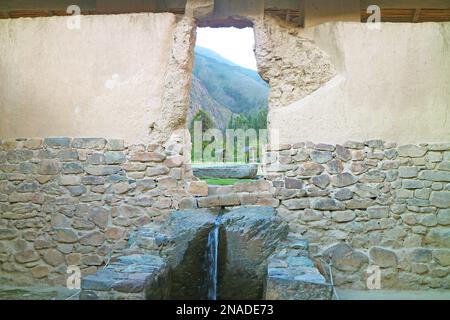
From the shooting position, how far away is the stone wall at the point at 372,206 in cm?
424

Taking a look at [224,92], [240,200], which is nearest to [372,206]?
[240,200]

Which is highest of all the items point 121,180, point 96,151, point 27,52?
point 27,52

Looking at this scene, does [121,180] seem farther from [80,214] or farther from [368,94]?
[368,94]

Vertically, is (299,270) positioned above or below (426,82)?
below

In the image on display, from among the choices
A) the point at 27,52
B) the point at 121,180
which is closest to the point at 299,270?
the point at 121,180

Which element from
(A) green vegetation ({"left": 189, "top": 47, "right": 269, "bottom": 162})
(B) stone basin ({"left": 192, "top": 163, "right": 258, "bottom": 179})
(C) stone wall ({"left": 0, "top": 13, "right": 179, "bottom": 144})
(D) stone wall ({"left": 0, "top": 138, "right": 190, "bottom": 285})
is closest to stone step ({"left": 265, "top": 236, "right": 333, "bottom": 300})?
(D) stone wall ({"left": 0, "top": 138, "right": 190, "bottom": 285})

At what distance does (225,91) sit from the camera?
3003 centimetres

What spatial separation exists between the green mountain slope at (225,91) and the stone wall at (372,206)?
18.3 m

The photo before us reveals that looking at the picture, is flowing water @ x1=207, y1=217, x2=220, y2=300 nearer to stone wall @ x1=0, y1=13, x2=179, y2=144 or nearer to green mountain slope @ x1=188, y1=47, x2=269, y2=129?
stone wall @ x1=0, y1=13, x2=179, y2=144

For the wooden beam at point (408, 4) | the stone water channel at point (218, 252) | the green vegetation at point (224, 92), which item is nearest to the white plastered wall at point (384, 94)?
the wooden beam at point (408, 4)

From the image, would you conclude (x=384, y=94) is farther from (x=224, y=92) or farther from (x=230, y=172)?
(x=224, y=92)

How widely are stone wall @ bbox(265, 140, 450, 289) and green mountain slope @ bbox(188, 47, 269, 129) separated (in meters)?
18.3

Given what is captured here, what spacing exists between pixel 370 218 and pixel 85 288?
9.95ft

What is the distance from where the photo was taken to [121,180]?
447cm
